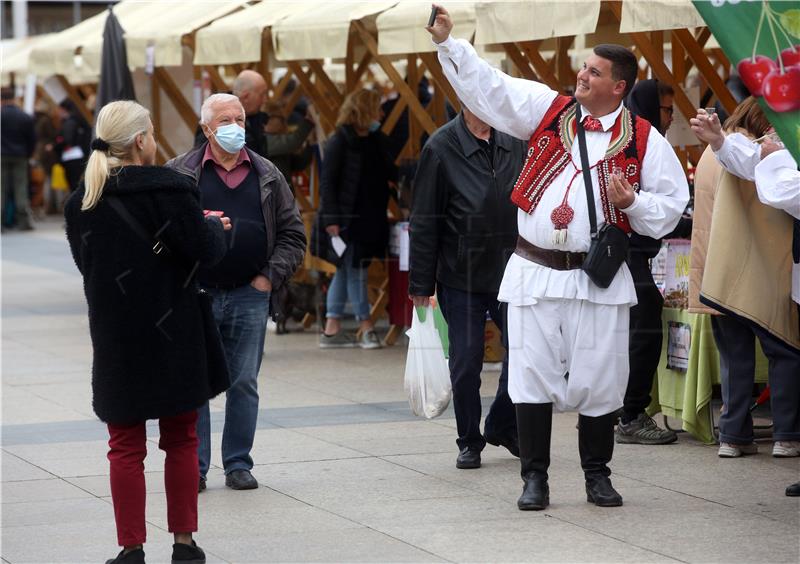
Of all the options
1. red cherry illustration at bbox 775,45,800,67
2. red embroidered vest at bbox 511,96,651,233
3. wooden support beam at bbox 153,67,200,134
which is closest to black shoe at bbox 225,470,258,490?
red embroidered vest at bbox 511,96,651,233

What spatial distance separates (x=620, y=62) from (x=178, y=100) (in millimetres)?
9776

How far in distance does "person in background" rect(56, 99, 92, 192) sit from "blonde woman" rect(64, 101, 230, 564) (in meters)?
21.1

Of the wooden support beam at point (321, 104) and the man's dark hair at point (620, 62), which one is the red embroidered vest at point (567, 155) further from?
the wooden support beam at point (321, 104)

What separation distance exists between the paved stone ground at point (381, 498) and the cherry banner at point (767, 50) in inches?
65.0

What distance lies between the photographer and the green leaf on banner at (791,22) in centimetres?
511

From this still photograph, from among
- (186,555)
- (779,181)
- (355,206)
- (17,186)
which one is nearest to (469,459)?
(779,181)

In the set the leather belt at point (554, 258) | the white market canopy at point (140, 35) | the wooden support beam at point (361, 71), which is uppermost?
the white market canopy at point (140, 35)

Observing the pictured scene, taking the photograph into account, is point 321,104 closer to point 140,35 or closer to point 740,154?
point 140,35

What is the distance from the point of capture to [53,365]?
11.5m

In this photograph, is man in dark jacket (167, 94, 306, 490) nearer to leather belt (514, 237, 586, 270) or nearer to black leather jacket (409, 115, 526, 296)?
black leather jacket (409, 115, 526, 296)

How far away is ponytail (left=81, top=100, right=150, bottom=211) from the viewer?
5.32 m

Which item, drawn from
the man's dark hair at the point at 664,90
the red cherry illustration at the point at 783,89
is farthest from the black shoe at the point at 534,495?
the man's dark hair at the point at 664,90

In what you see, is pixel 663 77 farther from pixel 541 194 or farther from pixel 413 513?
pixel 413 513

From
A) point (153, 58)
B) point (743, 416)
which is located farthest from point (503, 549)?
point (153, 58)
